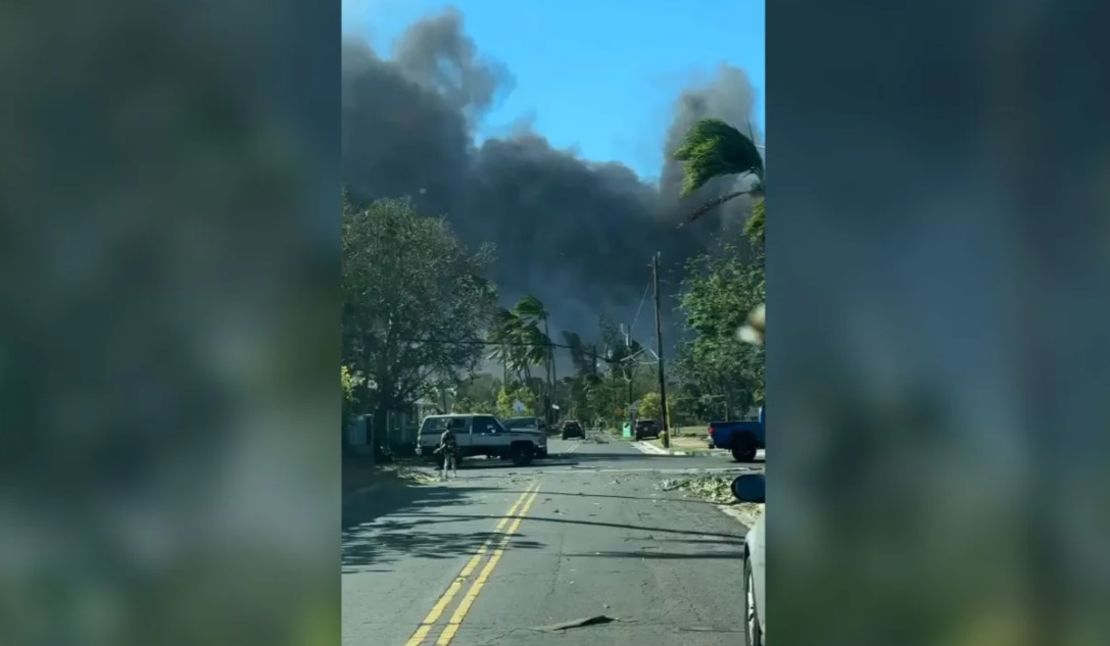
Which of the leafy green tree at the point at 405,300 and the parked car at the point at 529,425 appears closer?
the leafy green tree at the point at 405,300

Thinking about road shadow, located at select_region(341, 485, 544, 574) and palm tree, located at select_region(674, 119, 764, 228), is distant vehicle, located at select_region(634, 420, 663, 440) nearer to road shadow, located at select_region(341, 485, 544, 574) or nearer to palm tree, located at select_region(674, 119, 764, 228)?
road shadow, located at select_region(341, 485, 544, 574)

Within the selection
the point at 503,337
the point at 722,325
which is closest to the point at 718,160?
the point at 722,325

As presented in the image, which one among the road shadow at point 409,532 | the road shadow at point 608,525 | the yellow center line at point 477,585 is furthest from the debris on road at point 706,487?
the road shadow at point 409,532

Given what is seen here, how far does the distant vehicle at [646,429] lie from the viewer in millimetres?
11364

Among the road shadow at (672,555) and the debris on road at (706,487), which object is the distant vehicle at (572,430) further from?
the debris on road at (706,487)

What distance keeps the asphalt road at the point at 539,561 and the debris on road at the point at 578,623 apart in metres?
0.06

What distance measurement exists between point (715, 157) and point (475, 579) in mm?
5466

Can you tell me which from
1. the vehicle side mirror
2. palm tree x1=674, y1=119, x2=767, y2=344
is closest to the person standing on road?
palm tree x1=674, y1=119, x2=767, y2=344

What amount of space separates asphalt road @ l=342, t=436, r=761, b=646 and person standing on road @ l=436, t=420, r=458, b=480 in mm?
239

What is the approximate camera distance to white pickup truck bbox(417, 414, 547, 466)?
28.0 ft

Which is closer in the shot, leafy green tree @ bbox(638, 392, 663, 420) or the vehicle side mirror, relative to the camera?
the vehicle side mirror
